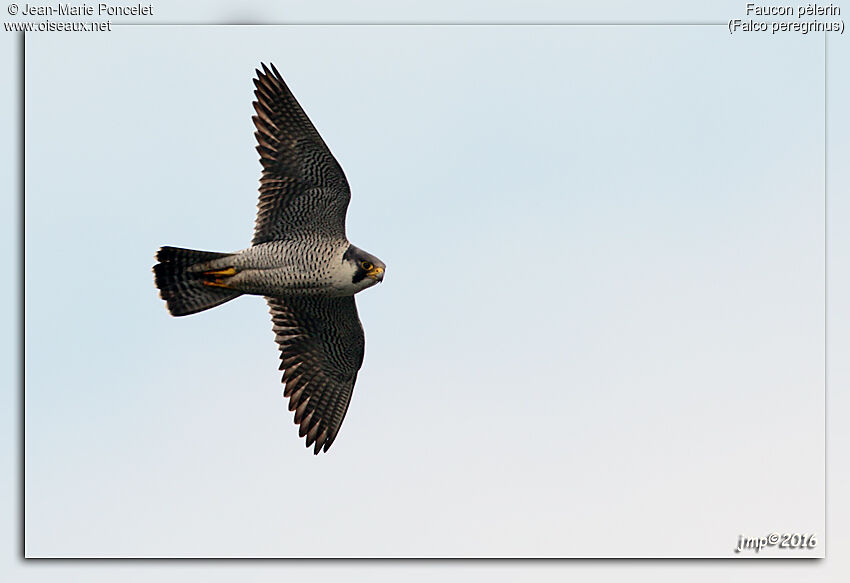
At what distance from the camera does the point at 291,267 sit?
38.8ft

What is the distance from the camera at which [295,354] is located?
12852 millimetres

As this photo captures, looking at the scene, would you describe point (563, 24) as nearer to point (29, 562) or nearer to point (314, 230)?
→ point (314, 230)

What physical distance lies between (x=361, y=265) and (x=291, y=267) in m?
0.57

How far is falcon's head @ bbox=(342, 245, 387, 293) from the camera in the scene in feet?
38.8

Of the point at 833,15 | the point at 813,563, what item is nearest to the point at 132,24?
the point at 833,15

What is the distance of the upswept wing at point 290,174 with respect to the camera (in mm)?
11727

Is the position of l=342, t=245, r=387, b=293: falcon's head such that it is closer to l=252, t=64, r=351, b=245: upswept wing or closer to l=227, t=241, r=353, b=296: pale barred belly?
l=227, t=241, r=353, b=296: pale barred belly

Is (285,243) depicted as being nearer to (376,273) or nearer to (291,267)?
(291,267)

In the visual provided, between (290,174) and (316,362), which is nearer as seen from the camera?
(290,174)

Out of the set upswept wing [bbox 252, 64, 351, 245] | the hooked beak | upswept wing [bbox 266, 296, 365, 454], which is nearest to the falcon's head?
the hooked beak

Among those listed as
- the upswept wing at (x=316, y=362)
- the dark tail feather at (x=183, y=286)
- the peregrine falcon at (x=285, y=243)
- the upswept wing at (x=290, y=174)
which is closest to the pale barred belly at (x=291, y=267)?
the peregrine falcon at (x=285, y=243)

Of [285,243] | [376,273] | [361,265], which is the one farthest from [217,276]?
[376,273]

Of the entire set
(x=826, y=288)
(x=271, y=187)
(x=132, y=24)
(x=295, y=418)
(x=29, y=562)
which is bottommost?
(x=29, y=562)

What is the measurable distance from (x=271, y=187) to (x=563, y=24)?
111 inches
